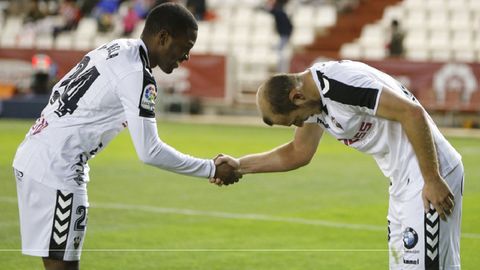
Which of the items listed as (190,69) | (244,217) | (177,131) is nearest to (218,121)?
(190,69)

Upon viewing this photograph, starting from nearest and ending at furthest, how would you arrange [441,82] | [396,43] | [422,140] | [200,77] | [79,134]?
[422,140] < [79,134] < [441,82] < [396,43] < [200,77]

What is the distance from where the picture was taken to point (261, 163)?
7488 mm

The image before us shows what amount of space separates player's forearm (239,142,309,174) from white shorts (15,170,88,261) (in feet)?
4.63

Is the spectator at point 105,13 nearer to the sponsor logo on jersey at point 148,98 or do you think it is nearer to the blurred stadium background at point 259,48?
the blurred stadium background at point 259,48

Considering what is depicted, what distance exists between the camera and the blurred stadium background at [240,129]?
1054 cm

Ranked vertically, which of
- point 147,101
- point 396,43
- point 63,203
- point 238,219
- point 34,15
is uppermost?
point 34,15

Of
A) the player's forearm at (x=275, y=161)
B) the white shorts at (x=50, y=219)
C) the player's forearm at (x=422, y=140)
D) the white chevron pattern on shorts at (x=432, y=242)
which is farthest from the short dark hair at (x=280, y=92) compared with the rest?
the white shorts at (x=50, y=219)

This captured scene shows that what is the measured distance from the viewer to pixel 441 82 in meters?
25.9

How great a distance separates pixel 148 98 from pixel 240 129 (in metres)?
19.5

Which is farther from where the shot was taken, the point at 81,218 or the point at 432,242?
the point at 81,218

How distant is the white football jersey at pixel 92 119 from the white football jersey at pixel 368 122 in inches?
41.9

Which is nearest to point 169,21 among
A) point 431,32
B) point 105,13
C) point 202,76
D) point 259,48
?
point 202,76

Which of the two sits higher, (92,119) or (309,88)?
(309,88)

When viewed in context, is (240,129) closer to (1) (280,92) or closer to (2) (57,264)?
(2) (57,264)
